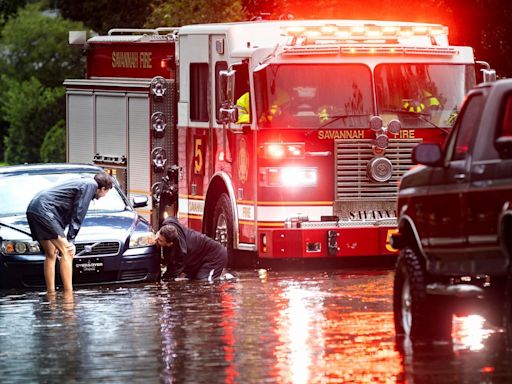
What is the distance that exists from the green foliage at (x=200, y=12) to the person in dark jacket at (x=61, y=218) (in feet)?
63.5

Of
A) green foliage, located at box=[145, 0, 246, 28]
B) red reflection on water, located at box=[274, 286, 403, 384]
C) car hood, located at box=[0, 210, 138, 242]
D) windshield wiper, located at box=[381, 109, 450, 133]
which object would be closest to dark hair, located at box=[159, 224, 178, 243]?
car hood, located at box=[0, 210, 138, 242]

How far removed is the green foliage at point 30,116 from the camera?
61.5 m

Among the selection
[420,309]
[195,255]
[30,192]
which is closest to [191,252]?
[195,255]

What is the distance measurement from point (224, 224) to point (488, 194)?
9725 millimetres

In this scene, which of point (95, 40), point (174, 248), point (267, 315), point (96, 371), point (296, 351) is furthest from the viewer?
point (95, 40)

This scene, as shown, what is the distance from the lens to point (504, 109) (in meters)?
13.1

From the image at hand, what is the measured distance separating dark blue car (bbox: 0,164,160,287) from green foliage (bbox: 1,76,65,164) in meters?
39.5

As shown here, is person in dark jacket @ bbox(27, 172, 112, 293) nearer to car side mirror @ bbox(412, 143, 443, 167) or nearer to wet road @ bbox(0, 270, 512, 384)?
wet road @ bbox(0, 270, 512, 384)

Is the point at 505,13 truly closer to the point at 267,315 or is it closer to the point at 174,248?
the point at 174,248

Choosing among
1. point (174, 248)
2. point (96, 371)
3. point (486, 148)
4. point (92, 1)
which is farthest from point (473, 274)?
point (92, 1)

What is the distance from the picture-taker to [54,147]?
5594 cm

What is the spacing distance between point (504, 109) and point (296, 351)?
2.31 metres

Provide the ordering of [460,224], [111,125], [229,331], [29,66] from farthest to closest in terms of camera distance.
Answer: [29,66] < [111,125] < [229,331] < [460,224]

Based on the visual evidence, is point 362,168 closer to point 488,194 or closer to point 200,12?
point 488,194
